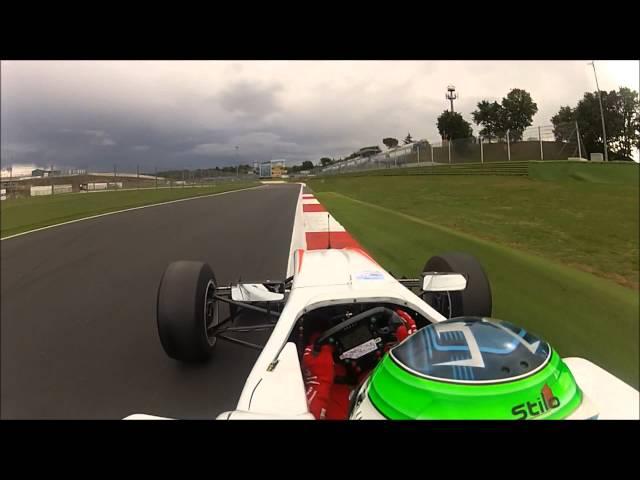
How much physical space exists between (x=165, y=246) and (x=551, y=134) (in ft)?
21.7

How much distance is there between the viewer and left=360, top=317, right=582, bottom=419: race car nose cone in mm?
1111

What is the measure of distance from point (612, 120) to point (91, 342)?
535 centimetres

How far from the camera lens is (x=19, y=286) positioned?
2.87m

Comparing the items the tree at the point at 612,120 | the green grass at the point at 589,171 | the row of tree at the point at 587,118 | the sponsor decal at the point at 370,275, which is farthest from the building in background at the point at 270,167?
the green grass at the point at 589,171

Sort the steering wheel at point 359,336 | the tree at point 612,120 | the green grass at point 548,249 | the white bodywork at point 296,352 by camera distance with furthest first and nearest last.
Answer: the tree at point 612,120, the green grass at point 548,249, the steering wheel at point 359,336, the white bodywork at point 296,352

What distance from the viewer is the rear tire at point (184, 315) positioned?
8.99 feet

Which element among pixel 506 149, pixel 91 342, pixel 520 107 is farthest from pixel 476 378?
pixel 506 149

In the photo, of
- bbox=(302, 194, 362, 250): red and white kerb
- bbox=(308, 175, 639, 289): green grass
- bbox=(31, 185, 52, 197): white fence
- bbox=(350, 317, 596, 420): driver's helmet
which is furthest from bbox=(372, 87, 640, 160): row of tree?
bbox=(31, 185, 52, 197): white fence

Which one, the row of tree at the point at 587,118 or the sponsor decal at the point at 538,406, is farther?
the row of tree at the point at 587,118

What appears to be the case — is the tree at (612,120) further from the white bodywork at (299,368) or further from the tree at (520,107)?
the white bodywork at (299,368)

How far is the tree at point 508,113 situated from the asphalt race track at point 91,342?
2.88 m

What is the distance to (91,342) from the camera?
9.58 ft

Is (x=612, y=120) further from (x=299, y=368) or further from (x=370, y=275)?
(x=299, y=368)

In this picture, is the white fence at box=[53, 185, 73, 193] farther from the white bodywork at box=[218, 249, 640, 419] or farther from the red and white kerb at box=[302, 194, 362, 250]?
the red and white kerb at box=[302, 194, 362, 250]
